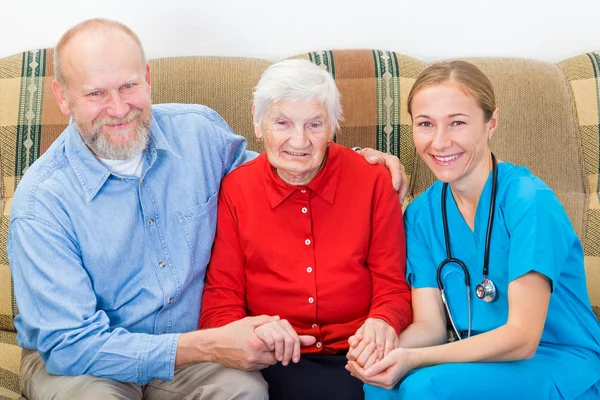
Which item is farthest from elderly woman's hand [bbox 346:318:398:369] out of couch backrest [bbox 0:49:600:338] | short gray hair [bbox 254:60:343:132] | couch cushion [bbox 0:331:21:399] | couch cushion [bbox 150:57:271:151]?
couch cushion [bbox 0:331:21:399]

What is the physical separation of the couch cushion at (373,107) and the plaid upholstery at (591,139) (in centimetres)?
58

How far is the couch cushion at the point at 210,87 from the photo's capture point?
2.47 metres

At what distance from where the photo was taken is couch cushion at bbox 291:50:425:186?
98.1 inches

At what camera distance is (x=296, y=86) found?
6.48ft

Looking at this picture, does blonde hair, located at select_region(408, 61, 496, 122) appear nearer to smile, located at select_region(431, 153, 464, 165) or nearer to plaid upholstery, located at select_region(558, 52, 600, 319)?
smile, located at select_region(431, 153, 464, 165)

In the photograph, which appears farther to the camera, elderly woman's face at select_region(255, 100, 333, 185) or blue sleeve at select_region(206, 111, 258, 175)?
blue sleeve at select_region(206, 111, 258, 175)

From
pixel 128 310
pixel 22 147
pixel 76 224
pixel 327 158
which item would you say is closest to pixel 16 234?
pixel 76 224

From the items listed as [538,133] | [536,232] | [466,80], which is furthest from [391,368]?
[538,133]

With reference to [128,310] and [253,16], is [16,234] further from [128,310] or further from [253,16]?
[253,16]

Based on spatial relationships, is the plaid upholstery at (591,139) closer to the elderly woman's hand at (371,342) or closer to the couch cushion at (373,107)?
the couch cushion at (373,107)

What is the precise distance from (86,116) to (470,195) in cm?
104

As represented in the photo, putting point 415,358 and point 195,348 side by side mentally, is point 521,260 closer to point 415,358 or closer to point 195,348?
point 415,358

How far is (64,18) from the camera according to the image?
2.71m

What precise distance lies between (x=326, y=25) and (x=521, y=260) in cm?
135
